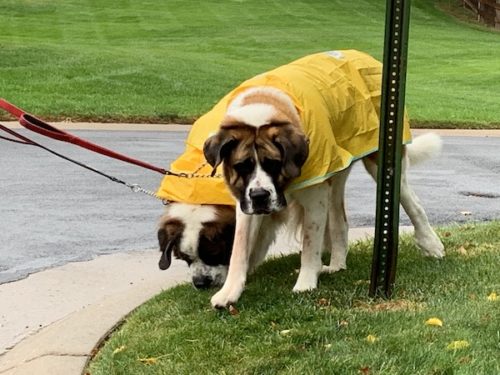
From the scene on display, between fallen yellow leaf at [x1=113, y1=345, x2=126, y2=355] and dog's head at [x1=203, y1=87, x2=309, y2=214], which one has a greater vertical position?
dog's head at [x1=203, y1=87, x2=309, y2=214]

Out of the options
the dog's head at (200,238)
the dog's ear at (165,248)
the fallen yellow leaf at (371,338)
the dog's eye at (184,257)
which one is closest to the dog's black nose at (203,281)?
the dog's head at (200,238)

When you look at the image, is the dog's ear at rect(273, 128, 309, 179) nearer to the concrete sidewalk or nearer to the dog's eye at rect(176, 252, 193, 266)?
the dog's eye at rect(176, 252, 193, 266)

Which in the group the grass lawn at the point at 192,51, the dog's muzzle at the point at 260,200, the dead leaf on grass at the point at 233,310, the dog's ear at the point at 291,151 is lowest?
the grass lawn at the point at 192,51

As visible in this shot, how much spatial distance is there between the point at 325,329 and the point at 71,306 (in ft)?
7.09

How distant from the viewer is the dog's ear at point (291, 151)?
180 inches

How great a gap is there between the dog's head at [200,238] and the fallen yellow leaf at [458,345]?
180cm

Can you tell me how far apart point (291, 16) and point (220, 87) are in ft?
78.4

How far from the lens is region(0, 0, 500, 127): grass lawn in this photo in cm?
1833

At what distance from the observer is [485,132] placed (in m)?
16.5

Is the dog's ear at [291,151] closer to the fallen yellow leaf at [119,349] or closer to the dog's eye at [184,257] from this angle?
the dog's eye at [184,257]

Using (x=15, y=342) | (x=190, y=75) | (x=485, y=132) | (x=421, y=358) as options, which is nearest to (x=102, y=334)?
(x=15, y=342)

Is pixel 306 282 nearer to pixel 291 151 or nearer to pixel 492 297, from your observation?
pixel 291 151

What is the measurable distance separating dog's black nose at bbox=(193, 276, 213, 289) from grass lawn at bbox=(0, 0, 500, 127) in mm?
11386

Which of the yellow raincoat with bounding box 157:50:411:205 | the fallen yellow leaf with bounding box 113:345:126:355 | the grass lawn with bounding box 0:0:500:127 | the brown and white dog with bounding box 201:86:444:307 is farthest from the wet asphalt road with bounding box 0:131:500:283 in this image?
the grass lawn with bounding box 0:0:500:127
